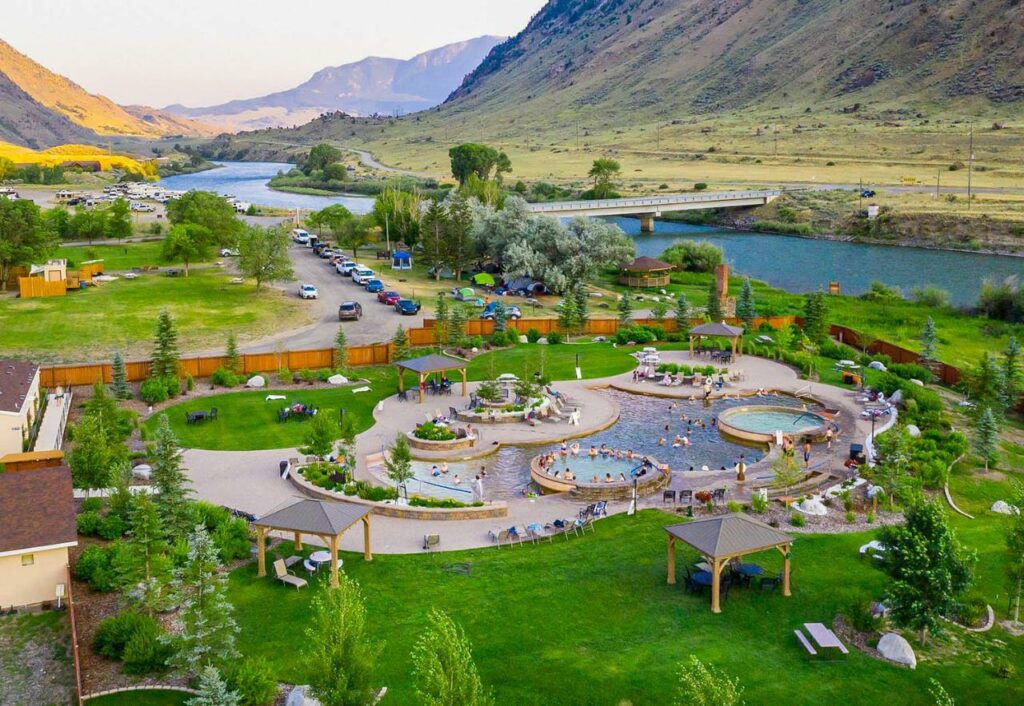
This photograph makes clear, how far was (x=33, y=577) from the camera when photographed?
24312 mm

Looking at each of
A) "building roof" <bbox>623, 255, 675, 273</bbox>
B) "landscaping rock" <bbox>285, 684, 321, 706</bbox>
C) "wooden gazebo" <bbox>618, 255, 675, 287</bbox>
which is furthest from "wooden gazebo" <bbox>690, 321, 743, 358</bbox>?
"landscaping rock" <bbox>285, 684, 321, 706</bbox>

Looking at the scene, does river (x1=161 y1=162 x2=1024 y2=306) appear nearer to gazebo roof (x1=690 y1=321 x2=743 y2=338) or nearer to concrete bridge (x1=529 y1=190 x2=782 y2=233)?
concrete bridge (x1=529 y1=190 x2=782 y2=233)

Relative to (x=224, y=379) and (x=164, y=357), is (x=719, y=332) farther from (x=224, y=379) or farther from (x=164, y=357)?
(x=164, y=357)

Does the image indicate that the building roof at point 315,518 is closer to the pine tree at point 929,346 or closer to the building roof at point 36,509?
the building roof at point 36,509

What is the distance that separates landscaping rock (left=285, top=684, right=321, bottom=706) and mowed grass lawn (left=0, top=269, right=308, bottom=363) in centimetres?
3581

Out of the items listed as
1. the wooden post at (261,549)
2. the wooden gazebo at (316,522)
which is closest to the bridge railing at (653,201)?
the wooden gazebo at (316,522)

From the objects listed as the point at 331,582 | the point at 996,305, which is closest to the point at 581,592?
the point at 331,582

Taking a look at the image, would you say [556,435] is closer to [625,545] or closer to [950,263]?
[625,545]

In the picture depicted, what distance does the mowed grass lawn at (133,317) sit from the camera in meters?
53.0

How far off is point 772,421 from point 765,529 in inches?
702

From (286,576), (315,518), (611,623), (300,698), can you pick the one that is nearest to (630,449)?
(611,623)

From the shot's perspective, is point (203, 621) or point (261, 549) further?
point (261, 549)

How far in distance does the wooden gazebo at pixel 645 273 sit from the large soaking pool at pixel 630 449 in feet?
104

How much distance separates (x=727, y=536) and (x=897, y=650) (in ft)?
15.4
